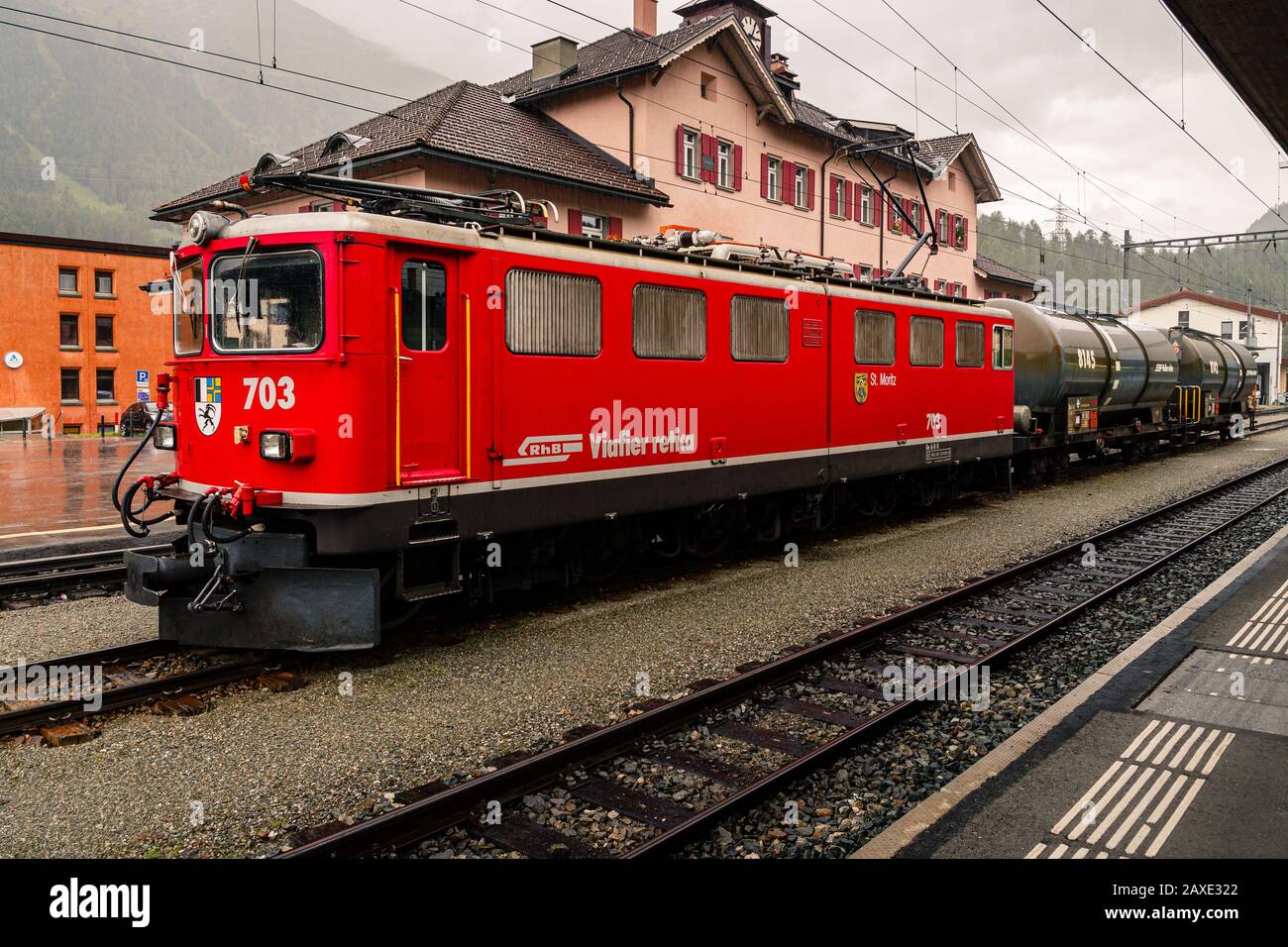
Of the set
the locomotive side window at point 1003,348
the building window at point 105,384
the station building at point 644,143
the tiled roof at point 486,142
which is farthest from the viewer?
the building window at point 105,384

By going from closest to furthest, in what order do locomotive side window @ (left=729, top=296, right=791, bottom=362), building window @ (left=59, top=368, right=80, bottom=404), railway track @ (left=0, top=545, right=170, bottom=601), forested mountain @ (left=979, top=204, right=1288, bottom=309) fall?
1. railway track @ (left=0, top=545, right=170, bottom=601)
2. locomotive side window @ (left=729, top=296, right=791, bottom=362)
3. building window @ (left=59, top=368, right=80, bottom=404)
4. forested mountain @ (left=979, top=204, right=1288, bottom=309)

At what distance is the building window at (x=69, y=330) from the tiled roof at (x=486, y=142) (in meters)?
19.0

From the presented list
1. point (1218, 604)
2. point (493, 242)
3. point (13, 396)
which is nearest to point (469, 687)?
point (493, 242)

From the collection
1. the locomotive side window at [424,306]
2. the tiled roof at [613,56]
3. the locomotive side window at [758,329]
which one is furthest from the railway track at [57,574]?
the tiled roof at [613,56]

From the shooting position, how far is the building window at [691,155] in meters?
28.4

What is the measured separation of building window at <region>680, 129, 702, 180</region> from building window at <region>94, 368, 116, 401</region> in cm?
3101

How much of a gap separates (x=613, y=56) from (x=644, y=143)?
3246 millimetres

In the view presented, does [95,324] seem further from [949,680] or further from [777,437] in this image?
[949,680]

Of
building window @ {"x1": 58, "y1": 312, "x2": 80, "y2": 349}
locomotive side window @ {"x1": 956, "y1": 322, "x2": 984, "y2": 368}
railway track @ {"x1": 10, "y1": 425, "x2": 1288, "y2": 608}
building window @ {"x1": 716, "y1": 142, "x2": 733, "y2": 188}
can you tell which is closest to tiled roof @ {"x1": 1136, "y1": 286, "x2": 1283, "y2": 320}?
building window @ {"x1": 716, "y1": 142, "x2": 733, "y2": 188}

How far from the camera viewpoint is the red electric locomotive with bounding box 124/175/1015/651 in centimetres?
736

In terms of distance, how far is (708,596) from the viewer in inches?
400

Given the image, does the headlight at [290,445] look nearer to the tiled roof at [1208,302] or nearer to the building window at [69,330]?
the building window at [69,330]

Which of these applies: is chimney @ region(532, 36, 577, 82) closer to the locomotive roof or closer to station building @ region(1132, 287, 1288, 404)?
the locomotive roof

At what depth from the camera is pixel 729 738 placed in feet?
20.5
